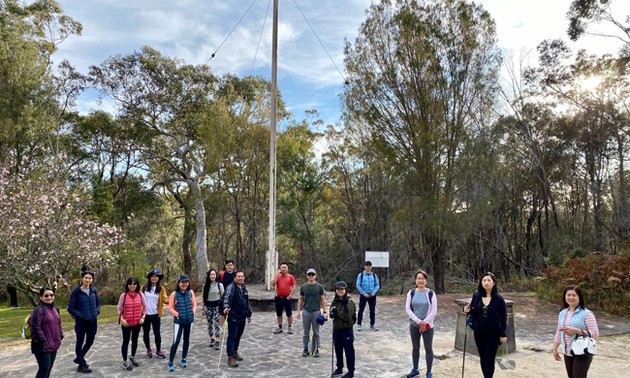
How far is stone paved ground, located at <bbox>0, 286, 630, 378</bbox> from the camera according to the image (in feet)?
22.0

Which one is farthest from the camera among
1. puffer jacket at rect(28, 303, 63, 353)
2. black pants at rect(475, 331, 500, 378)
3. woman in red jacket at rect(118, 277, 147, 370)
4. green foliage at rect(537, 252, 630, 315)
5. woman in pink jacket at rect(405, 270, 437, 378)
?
green foliage at rect(537, 252, 630, 315)

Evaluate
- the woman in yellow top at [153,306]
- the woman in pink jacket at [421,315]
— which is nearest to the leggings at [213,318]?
the woman in yellow top at [153,306]

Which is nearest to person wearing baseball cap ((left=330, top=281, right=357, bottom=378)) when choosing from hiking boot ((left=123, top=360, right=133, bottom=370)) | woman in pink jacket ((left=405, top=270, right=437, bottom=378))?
woman in pink jacket ((left=405, top=270, right=437, bottom=378))

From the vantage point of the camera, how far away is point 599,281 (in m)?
12.4

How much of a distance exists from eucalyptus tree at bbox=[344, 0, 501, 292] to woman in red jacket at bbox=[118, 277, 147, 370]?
1105 cm

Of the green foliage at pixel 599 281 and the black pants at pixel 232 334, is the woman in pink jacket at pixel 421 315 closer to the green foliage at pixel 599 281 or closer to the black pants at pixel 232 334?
the black pants at pixel 232 334

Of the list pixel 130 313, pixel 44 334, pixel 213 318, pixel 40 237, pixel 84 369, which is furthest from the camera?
pixel 40 237

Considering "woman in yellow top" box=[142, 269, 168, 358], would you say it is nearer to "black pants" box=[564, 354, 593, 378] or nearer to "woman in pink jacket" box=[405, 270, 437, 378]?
"woman in pink jacket" box=[405, 270, 437, 378]

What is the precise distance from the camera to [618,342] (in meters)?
8.91

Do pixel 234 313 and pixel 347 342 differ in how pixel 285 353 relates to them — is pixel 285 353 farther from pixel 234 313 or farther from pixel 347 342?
pixel 347 342

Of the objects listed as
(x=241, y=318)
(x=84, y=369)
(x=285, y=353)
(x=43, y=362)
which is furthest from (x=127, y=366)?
(x=285, y=353)

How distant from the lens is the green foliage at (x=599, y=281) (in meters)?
12.0

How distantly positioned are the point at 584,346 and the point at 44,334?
6.62m

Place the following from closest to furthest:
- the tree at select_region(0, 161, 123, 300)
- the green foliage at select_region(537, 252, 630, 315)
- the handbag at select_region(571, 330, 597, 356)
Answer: the handbag at select_region(571, 330, 597, 356) → the green foliage at select_region(537, 252, 630, 315) → the tree at select_region(0, 161, 123, 300)
